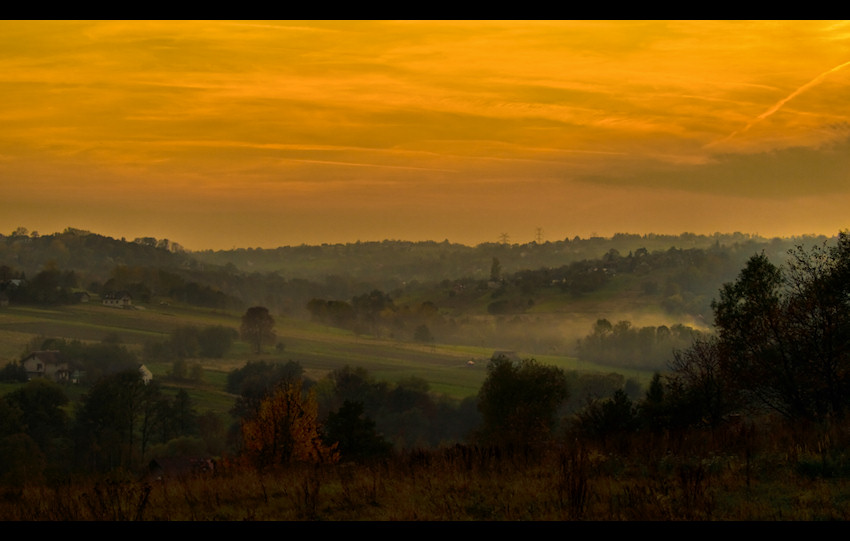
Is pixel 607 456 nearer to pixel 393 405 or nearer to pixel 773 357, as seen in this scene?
pixel 773 357

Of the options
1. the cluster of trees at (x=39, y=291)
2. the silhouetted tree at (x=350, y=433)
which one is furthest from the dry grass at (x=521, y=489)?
the cluster of trees at (x=39, y=291)

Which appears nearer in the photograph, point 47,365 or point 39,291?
point 47,365

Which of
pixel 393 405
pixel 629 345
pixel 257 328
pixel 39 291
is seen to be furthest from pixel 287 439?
pixel 39 291

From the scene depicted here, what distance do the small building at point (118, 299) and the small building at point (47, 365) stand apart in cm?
5747

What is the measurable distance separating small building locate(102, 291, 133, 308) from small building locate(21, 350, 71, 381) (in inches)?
2263

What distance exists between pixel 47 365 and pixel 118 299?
65986 millimetres

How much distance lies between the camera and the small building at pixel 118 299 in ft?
630

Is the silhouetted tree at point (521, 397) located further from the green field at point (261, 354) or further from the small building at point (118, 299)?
the small building at point (118, 299)

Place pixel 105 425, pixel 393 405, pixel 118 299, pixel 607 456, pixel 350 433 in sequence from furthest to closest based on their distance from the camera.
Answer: pixel 118 299 < pixel 393 405 < pixel 105 425 < pixel 350 433 < pixel 607 456

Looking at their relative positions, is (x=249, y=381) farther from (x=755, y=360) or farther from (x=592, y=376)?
(x=755, y=360)

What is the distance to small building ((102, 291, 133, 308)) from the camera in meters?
192

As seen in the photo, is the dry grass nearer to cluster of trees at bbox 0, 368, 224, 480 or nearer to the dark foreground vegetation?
the dark foreground vegetation

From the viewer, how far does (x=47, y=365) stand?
428 ft

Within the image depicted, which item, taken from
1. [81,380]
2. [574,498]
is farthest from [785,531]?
[81,380]
